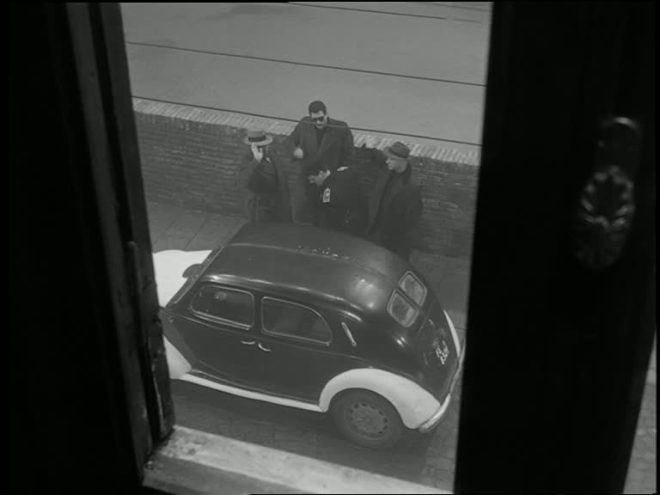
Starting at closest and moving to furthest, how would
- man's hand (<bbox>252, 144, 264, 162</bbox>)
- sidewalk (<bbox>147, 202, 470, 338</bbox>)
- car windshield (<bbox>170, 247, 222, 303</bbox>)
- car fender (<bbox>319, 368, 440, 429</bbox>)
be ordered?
car fender (<bbox>319, 368, 440, 429</bbox>) < car windshield (<bbox>170, 247, 222, 303</bbox>) < sidewalk (<bbox>147, 202, 470, 338</bbox>) < man's hand (<bbox>252, 144, 264, 162</bbox>)

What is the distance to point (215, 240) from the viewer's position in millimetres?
4945

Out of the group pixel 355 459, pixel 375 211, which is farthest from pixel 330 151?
pixel 355 459

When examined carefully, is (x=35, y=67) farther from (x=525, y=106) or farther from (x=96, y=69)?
(x=525, y=106)

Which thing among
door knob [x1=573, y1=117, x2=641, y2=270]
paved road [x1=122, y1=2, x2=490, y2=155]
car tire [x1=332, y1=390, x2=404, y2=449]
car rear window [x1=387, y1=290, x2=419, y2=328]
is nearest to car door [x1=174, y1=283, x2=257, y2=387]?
car tire [x1=332, y1=390, x2=404, y2=449]

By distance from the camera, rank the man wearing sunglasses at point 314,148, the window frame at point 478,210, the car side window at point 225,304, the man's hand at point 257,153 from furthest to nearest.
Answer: the man's hand at point 257,153 < the man wearing sunglasses at point 314,148 < the car side window at point 225,304 < the window frame at point 478,210

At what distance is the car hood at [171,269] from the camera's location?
12.8 feet

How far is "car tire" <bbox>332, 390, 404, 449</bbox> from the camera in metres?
3.40

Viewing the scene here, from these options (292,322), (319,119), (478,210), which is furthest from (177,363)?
(478,210)

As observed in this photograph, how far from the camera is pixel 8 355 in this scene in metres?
0.43

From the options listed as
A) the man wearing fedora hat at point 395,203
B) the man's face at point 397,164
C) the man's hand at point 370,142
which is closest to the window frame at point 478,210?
the man wearing fedora hat at point 395,203

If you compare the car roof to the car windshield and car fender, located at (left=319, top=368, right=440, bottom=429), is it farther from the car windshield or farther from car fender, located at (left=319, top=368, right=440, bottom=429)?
car fender, located at (left=319, top=368, right=440, bottom=429)

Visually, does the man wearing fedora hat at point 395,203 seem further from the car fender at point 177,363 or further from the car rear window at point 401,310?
the car fender at point 177,363

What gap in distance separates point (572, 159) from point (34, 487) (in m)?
0.33

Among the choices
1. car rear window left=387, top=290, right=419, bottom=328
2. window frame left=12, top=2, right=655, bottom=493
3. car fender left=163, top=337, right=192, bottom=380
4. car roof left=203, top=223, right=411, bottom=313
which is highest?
window frame left=12, top=2, right=655, bottom=493
